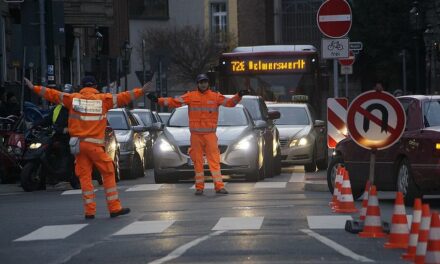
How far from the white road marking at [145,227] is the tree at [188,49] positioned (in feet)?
211

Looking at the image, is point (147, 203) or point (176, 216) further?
point (147, 203)

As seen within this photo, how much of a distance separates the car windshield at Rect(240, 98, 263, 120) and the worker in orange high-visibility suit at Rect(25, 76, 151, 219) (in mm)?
10000

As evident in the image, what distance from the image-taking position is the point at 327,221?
1466cm

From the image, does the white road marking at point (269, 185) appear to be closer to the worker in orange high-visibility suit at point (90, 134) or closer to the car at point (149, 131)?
the car at point (149, 131)

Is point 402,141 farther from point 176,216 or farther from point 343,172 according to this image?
point 176,216

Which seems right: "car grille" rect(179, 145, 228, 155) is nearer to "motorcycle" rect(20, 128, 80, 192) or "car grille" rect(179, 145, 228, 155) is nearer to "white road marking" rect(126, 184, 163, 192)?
"white road marking" rect(126, 184, 163, 192)

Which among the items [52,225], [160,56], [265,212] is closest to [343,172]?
[265,212]

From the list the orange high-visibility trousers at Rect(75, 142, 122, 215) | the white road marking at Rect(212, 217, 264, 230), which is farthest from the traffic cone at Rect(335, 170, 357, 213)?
the orange high-visibility trousers at Rect(75, 142, 122, 215)

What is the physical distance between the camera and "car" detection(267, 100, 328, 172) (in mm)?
28047

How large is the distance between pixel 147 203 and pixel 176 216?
8.83 ft

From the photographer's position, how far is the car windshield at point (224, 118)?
24234mm

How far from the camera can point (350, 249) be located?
12.0 metres

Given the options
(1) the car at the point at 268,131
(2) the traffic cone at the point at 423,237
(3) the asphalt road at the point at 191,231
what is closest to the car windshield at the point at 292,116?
(1) the car at the point at 268,131

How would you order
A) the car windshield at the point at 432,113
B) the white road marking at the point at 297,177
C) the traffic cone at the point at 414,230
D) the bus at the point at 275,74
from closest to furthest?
1. the traffic cone at the point at 414,230
2. the car windshield at the point at 432,113
3. the white road marking at the point at 297,177
4. the bus at the point at 275,74
